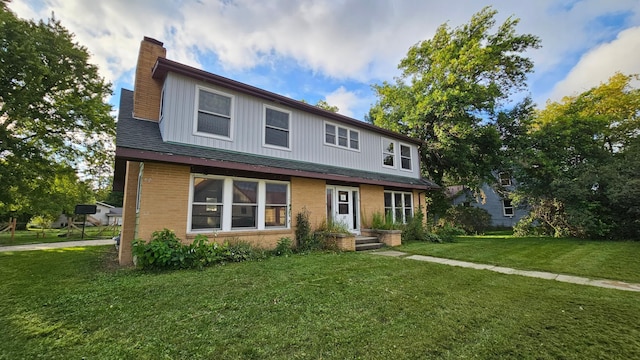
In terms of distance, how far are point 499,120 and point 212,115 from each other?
58.0 ft

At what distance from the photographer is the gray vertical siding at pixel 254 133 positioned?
7.88 m

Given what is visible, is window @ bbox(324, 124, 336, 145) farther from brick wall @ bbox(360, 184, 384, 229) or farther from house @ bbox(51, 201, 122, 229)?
house @ bbox(51, 201, 122, 229)

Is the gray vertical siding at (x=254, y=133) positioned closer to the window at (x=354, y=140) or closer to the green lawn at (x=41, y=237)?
the window at (x=354, y=140)

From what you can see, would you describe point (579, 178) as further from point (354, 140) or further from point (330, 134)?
point (330, 134)

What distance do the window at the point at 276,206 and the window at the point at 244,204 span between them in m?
0.45

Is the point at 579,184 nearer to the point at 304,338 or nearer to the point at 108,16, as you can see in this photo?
the point at 304,338

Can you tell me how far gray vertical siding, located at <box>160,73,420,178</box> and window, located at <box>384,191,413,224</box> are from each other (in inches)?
58.5

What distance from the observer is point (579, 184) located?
13.6m

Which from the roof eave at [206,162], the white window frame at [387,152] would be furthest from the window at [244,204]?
the white window frame at [387,152]

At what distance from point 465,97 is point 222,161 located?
14.9 meters

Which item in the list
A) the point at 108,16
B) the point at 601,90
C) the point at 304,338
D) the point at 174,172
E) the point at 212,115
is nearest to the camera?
the point at 304,338

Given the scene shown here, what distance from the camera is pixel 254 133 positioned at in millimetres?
9305

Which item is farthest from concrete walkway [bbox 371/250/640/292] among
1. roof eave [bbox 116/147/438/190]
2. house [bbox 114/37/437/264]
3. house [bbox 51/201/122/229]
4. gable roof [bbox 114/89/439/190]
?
house [bbox 51/201/122/229]

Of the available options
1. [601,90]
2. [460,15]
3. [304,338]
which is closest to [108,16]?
[304,338]
